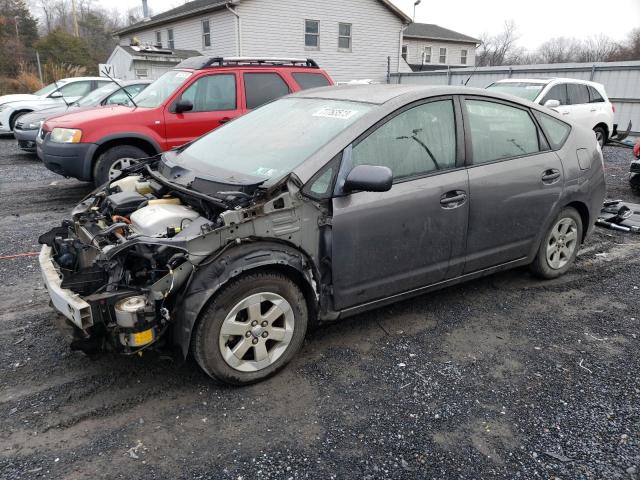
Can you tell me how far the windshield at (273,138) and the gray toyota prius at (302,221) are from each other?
0.7 inches

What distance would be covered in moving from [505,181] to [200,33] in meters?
23.0

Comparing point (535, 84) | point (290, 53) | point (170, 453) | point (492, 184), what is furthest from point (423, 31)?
point (170, 453)

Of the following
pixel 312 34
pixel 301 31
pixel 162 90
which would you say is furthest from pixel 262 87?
pixel 312 34

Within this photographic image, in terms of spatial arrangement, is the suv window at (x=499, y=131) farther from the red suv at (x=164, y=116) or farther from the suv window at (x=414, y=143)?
the red suv at (x=164, y=116)

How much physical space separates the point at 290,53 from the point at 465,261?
2095 centimetres

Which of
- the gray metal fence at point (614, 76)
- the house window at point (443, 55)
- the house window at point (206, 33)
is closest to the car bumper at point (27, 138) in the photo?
the gray metal fence at point (614, 76)

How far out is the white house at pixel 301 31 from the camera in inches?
847

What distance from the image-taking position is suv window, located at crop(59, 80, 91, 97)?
44.0 feet

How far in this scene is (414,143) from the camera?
3477mm

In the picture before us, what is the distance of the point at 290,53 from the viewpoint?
2277 centimetres

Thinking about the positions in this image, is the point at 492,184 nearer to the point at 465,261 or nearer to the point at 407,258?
the point at 465,261

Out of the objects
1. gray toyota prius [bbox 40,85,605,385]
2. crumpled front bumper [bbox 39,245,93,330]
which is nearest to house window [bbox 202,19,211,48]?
gray toyota prius [bbox 40,85,605,385]

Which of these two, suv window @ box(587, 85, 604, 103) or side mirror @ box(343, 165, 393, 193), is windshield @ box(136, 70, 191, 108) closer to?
side mirror @ box(343, 165, 393, 193)

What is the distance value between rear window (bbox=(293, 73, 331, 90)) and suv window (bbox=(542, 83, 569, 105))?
5.38 meters
